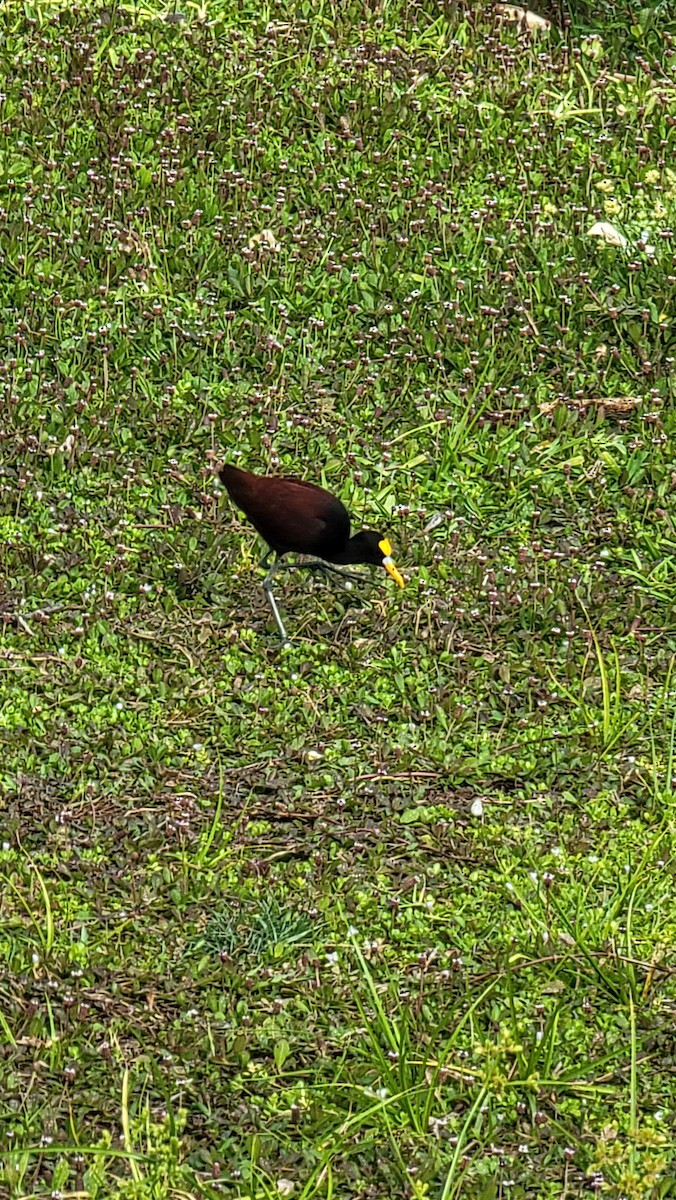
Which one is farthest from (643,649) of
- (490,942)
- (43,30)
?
(43,30)

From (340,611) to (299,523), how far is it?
51 cm

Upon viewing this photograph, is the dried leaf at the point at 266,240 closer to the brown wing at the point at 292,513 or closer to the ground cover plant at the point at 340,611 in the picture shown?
the ground cover plant at the point at 340,611

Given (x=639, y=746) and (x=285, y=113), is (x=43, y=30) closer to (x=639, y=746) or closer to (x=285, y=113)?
(x=285, y=113)

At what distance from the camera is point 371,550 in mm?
6484

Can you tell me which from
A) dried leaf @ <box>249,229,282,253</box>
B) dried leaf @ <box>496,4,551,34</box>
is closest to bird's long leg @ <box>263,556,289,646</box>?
dried leaf @ <box>249,229,282,253</box>

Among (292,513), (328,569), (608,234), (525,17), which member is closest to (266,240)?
(608,234)

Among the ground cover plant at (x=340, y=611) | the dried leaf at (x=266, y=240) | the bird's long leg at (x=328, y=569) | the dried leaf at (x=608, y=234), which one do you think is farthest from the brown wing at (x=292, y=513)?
the dried leaf at (x=608, y=234)

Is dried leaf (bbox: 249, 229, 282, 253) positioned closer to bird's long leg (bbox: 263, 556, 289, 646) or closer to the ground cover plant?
the ground cover plant

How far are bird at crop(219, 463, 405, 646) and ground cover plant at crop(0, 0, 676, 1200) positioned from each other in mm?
244

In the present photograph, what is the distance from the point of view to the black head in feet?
21.3

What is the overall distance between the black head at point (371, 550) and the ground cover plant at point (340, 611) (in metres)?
0.22

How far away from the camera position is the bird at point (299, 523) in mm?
6344

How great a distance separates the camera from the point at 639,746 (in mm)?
6168

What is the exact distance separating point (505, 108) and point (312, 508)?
4.09 meters
